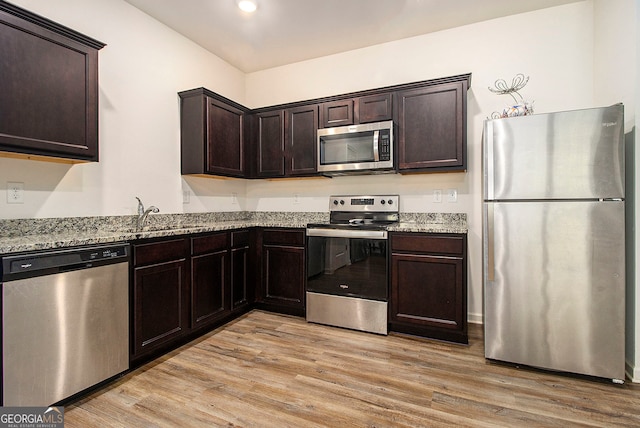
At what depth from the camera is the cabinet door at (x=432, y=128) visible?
2.67m

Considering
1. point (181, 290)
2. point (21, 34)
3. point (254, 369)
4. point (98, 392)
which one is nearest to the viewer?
point (21, 34)

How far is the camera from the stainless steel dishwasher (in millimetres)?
1505

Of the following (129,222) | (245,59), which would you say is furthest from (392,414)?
(245,59)

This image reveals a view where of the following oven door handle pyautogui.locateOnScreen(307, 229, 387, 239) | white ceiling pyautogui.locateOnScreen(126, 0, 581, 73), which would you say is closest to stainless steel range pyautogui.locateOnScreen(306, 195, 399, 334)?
oven door handle pyautogui.locateOnScreen(307, 229, 387, 239)

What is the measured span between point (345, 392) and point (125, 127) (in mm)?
2658

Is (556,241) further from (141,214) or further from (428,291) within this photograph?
(141,214)

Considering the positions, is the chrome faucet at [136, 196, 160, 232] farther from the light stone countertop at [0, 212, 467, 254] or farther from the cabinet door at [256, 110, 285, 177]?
the cabinet door at [256, 110, 285, 177]

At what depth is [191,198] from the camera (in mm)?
3213

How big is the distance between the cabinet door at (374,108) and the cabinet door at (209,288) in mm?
1895

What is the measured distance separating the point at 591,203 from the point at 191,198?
3.34m

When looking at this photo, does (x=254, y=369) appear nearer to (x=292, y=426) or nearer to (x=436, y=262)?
(x=292, y=426)

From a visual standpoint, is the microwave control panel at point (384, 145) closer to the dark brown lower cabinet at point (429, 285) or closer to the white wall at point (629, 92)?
the dark brown lower cabinet at point (429, 285)

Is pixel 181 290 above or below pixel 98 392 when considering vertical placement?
above

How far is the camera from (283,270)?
10.4 ft
